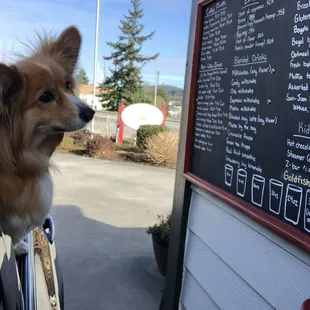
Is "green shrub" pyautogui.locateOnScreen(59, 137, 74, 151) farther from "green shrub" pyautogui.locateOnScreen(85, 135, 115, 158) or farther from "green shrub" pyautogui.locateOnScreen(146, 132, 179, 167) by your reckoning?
"green shrub" pyautogui.locateOnScreen(146, 132, 179, 167)

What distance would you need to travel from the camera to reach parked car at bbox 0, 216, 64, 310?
1.29m

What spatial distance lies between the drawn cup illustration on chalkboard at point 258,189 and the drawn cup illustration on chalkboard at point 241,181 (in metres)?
0.09

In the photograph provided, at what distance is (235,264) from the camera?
2.17m

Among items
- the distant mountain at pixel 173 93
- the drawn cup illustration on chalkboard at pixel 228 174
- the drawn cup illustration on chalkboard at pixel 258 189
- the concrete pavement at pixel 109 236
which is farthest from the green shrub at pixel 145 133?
the distant mountain at pixel 173 93

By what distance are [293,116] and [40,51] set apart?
185 cm

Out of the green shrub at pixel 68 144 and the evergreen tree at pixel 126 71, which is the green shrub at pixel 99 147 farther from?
the evergreen tree at pixel 126 71

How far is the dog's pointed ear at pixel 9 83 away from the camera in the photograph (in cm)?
208

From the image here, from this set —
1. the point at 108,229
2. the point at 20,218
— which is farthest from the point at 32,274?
the point at 108,229

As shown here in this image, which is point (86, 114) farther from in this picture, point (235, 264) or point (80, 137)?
point (80, 137)

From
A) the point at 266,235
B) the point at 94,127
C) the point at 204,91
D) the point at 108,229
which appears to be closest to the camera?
the point at 266,235

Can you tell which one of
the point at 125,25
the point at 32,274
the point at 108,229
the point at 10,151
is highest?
the point at 125,25

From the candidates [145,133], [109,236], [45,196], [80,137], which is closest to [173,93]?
[80,137]

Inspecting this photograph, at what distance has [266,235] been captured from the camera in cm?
187

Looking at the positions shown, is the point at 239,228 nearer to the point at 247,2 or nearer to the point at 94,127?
the point at 247,2
